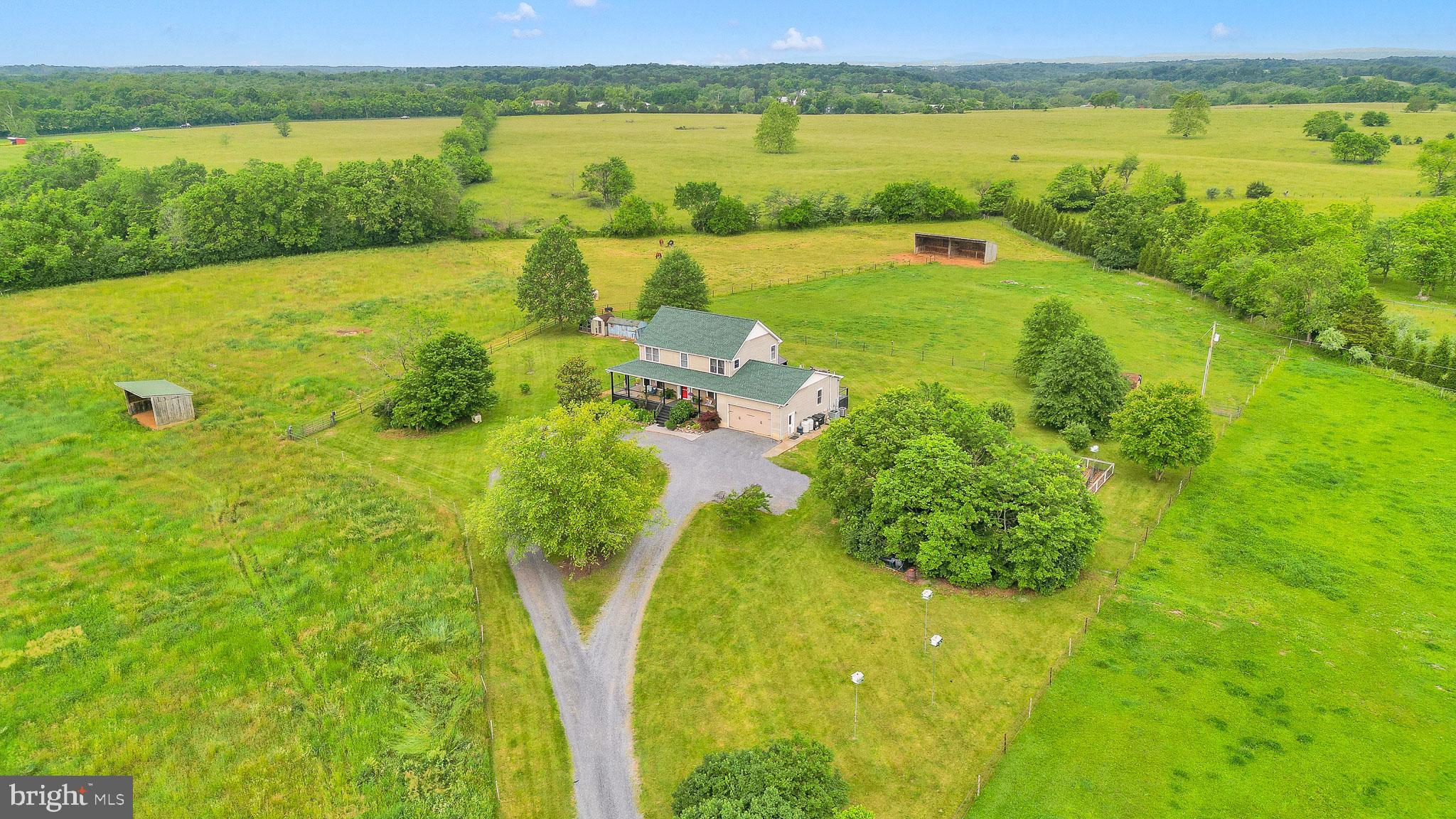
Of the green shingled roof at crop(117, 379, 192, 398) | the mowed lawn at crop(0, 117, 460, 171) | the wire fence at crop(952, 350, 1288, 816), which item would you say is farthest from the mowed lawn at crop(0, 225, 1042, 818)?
the mowed lawn at crop(0, 117, 460, 171)

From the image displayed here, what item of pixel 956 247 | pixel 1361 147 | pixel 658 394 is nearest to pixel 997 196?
pixel 956 247

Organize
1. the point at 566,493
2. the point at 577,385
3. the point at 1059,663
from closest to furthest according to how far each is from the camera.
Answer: the point at 1059,663, the point at 566,493, the point at 577,385

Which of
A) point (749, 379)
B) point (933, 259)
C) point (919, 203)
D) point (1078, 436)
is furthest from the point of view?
point (919, 203)

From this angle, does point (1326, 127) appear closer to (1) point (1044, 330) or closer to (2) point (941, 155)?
(2) point (941, 155)

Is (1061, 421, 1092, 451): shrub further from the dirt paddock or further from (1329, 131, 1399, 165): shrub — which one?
(1329, 131, 1399, 165): shrub

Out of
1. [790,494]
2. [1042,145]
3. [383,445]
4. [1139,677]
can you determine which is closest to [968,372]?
[790,494]

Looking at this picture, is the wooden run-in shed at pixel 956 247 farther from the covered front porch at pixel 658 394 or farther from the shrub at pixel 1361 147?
the shrub at pixel 1361 147
